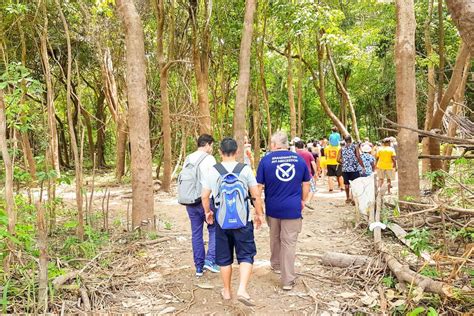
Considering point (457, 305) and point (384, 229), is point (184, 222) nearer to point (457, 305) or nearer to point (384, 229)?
point (384, 229)

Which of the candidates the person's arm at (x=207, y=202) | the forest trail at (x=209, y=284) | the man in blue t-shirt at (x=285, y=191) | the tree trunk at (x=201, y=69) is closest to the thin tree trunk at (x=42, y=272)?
the forest trail at (x=209, y=284)

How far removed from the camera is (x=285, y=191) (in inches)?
190

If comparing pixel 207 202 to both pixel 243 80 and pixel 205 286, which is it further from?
pixel 243 80

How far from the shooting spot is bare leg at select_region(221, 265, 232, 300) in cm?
450

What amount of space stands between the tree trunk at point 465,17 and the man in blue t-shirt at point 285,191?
263 cm

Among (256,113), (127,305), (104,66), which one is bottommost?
(127,305)

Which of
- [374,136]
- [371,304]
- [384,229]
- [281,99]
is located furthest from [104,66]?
[374,136]

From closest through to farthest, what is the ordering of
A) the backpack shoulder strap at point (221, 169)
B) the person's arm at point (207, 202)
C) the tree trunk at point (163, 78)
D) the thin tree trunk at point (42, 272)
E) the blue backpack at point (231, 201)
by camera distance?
the thin tree trunk at point (42, 272) < the blue backpack at point (231, 201) < the backpack shoulder strap at point (221, 169) < the person's arm at point (207, 202) < the tree trunk at point (163, 78)

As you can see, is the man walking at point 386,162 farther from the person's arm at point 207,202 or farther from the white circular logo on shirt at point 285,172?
the person's arm at point 207,202

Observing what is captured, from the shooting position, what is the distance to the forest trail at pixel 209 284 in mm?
4594

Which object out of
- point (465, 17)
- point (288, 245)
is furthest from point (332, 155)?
point (465, 17)

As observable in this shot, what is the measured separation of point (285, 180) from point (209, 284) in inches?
65.9

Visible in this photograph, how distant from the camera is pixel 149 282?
5316mm

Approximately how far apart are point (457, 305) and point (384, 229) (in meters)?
2.62
